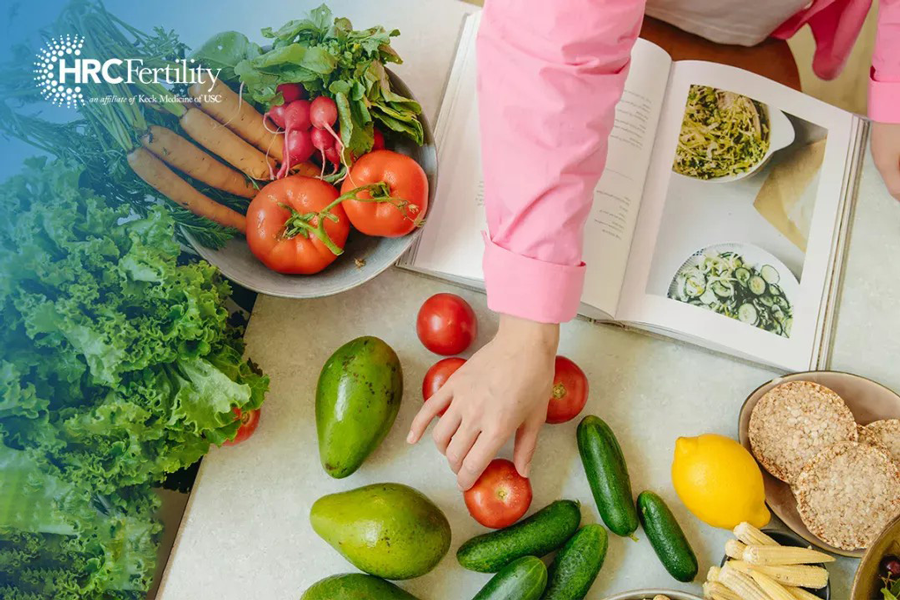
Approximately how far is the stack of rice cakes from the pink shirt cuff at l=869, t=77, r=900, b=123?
0.39 metres

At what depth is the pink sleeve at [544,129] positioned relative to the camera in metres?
0.77

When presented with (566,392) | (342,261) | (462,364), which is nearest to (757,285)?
(566,392)

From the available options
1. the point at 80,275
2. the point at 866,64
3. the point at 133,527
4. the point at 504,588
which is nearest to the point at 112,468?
the point at 133,527

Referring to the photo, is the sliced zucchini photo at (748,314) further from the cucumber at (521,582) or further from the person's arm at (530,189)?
the cucumber at (521,582)

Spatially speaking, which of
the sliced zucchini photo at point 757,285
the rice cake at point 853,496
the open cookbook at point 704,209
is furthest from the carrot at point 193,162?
the rice cake at point 853,496

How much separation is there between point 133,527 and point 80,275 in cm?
26

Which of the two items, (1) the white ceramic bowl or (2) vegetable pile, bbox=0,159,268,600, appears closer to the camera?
(2) vegetable pile, bbox=0,159,268,600

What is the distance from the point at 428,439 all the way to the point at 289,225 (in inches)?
12.4

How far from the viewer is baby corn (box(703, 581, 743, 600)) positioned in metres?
0.82

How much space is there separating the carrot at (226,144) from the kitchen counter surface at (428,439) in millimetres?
174

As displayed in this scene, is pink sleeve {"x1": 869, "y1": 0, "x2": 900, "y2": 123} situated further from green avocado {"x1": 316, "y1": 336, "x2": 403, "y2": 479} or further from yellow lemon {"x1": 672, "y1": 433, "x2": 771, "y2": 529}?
green avocado {"x1": 316, "y1": 336, "x2": 403, "y2": 479}

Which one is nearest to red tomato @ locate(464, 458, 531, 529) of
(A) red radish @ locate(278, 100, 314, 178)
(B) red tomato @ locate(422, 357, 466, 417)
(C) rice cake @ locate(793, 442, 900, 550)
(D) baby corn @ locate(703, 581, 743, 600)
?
(B) red tomato @ locate(422, 357, 466, 417)

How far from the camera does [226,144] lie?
851mm

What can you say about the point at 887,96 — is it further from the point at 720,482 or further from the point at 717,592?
the point at 717,592
